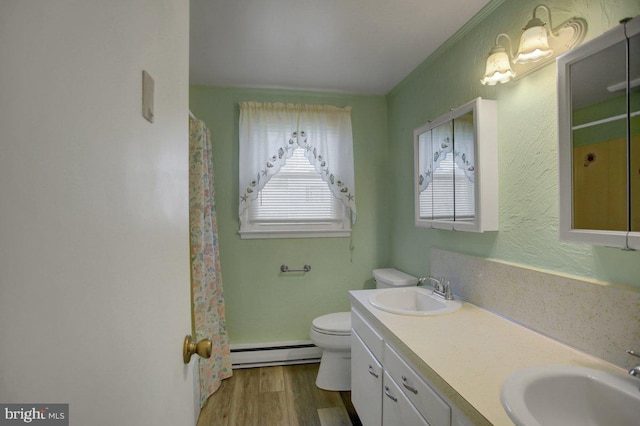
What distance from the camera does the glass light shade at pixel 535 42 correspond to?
1203 millimetres

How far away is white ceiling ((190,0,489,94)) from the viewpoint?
1.65m

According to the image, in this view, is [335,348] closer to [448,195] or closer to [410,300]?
[410,300]

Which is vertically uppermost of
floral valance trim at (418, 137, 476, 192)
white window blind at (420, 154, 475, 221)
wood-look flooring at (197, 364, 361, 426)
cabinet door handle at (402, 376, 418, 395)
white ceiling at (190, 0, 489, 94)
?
white ceiling at (190, 0, 489, 94)

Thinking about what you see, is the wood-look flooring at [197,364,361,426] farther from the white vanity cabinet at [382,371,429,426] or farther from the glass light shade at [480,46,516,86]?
the glass light shade at [480,46,516,86]

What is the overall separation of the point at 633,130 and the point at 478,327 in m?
0.90

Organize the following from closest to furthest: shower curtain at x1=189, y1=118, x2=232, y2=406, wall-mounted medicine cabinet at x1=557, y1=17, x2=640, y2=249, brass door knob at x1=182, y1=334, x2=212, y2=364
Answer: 1. brass door knob at x1=182, y1=334, x2=212, y2=364
2. wall-mounted medicine cabinet at x1=557, y1=17, x2=640, y2=249
3. shower curtain at x1=189, y1=118, x2=232, y2=406

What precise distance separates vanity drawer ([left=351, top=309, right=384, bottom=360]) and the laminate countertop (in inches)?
2.7

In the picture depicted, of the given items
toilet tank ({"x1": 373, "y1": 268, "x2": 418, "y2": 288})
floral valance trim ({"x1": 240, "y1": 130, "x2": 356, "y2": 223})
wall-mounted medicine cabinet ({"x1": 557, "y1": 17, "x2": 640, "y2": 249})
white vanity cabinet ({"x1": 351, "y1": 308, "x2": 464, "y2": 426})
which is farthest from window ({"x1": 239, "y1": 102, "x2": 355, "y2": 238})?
wall-mounted medicine cabinet ({"x1": 557, "y1": 17, "x2": 640, "y2": 249})

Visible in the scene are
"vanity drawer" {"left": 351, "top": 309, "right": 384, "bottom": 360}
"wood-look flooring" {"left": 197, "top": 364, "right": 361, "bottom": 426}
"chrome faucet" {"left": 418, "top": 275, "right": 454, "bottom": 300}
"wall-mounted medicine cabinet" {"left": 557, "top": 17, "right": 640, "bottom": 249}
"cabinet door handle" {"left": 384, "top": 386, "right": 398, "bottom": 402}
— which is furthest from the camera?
"wood-look flooring" {"left": 197, "top": 364, "right": 361, "bottom": 426}

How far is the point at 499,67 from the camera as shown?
1.42 m

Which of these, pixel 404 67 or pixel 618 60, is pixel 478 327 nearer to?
pixel 618 60

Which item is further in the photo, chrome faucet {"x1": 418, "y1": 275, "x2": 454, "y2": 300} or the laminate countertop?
→ chrome faucet {"x1": 418, "y1": 275, "x2": 454, "y2": 300}

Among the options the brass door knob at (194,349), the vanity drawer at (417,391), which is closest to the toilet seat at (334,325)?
the vanity drawer at (417,391)

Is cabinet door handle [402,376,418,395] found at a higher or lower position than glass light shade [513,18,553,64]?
lower
